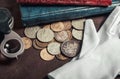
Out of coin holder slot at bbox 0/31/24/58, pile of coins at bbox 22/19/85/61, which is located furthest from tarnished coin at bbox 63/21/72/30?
coin holder slot at bbox 0/31/24/58

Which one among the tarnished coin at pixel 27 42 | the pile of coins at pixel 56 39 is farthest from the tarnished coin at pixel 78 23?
the tarnished coin at pixel 27 42

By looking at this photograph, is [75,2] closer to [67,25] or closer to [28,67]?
[67,25]

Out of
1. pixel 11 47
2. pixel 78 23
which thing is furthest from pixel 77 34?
pixel 11 47

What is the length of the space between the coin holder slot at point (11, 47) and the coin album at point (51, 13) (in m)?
0.04

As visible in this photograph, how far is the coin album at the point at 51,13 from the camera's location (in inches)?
25.2

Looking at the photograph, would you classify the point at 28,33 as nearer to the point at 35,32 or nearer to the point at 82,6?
the point at 35,32

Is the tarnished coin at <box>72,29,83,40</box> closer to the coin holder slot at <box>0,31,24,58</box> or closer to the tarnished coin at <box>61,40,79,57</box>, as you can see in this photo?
the tarnished coin at <box>61,40,79,57</box>

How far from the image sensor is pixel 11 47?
0.61 metres

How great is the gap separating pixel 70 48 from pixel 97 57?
0.06m

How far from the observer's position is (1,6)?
666 mm

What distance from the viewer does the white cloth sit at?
0.59 meters

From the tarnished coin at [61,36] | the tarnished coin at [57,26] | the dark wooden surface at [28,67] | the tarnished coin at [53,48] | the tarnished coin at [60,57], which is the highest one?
the tarnished coin at [57,26]

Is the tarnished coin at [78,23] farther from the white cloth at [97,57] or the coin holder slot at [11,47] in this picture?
the coin holder slot at [11,47]

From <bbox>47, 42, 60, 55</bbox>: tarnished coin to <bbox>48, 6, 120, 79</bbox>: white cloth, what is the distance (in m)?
0.04
